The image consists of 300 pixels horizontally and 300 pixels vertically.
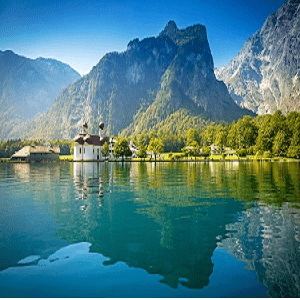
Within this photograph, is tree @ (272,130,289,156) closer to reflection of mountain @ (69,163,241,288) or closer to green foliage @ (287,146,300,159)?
green foliage @ (287,146,300,159)

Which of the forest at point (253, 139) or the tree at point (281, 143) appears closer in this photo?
the tree at point (281, 143)

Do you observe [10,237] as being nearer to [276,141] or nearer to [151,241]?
[151,241]

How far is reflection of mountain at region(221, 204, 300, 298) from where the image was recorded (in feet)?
26.5

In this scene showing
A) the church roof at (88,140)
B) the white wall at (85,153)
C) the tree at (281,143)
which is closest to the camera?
the tree at (281,143)

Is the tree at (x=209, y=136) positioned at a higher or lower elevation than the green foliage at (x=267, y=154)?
higher

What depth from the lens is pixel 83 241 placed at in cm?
1159

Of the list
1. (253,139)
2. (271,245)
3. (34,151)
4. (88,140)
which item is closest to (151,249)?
(271,245)

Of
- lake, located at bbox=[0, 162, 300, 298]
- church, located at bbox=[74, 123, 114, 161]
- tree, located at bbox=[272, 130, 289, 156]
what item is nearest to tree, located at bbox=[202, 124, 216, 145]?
church, located at bbox=[74, 123, 114, 161]

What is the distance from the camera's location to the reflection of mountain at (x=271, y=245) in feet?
26.5

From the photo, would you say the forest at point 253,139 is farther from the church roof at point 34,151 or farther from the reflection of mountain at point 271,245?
the reflection of mountain at point 271,245

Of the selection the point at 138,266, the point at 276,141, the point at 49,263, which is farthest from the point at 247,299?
the point at 276,141

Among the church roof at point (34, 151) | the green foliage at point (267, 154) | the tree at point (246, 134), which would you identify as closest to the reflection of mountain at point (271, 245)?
the green foliage at point (267, 154)

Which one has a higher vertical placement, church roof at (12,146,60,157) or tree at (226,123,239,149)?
tree at (226,123,239,149)

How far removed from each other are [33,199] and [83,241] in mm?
10927
